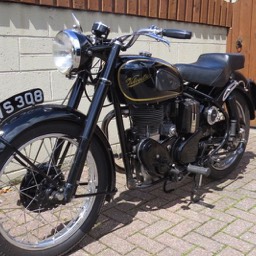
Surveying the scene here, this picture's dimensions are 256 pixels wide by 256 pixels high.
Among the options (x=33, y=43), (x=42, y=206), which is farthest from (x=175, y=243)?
(x=33, y=43)

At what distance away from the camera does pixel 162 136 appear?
10.5ft

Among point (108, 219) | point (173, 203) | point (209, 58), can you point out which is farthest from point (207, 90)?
point (108, 219)

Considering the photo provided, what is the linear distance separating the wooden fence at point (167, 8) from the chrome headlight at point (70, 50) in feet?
4.38

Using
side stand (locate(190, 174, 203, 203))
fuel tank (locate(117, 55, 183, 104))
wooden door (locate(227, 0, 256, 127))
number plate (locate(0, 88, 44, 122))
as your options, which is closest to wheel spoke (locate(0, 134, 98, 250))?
number plate (locate(0, 88, 44, 122))

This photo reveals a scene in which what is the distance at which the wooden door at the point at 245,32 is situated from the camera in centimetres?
595

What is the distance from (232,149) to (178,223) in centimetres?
118

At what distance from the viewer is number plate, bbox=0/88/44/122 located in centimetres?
231

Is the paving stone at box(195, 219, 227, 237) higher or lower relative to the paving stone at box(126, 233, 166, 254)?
higher

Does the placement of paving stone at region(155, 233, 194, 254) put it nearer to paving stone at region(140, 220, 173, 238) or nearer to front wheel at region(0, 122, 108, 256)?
paving stone at region(140, 220, 173, 238)

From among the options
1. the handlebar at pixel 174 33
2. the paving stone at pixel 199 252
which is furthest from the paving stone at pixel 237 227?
the handlebar at pixel 174 33

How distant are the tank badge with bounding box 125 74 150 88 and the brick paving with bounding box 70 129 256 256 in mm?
1084

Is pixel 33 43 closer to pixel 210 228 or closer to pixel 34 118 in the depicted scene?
pixel 34 118

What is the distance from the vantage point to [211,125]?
363 centimetres

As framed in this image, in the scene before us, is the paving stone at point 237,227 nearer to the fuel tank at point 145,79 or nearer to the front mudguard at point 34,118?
the fuel tank at point 145,79
